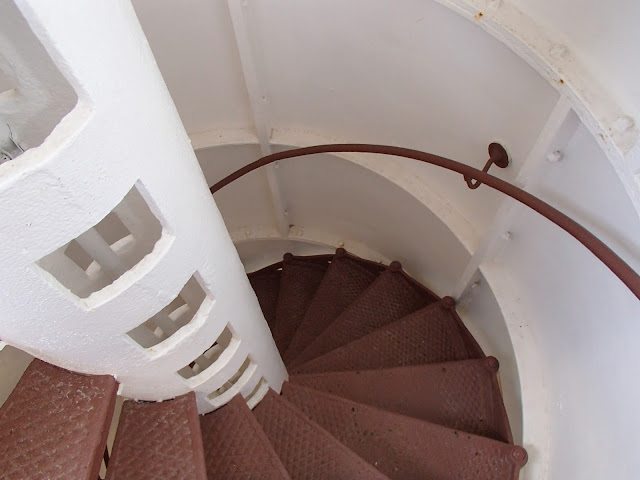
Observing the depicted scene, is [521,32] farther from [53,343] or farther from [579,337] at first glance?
[53,343]

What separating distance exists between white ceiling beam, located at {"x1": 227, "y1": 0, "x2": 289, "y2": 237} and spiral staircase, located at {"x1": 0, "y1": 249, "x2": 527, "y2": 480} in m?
0.88

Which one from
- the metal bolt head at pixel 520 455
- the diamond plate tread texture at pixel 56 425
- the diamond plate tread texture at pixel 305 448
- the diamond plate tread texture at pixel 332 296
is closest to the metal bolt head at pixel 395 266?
the diamond plate tread texture at pixel 332 296

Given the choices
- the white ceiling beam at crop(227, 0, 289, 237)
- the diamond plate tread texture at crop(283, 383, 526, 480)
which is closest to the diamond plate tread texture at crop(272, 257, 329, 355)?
the white ceiling beam at crop(227, 0, 289, 237)

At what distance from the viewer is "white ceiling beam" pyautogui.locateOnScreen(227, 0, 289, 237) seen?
2424 millimetres

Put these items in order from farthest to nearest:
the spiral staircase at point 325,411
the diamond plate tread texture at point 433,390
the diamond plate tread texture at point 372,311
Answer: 1. the diamond plate tread texture at point 372,311
2. the diamond plate tread texture at point 433,390
3. the spiral staircase at point 325,411

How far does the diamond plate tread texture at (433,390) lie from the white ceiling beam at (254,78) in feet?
4.38

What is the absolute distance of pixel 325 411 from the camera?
281 centimetres

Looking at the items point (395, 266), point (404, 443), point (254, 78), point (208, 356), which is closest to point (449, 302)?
point (395, 266)

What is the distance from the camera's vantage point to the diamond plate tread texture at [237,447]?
2.19 m

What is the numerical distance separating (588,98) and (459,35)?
60 cm

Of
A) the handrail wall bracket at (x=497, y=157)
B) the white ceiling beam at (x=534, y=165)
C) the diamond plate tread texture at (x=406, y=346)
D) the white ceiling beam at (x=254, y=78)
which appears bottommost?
the diamond plate tread texture at (x=406, y=346)

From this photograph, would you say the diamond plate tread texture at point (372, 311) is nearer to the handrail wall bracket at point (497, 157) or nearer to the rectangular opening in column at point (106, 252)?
the handrail wall bracket at point (497, 157)

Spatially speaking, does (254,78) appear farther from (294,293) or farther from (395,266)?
(294,293)

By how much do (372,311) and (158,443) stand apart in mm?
1941
